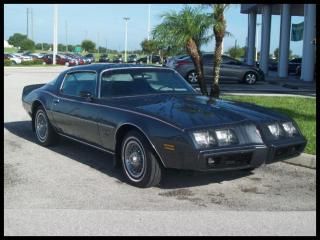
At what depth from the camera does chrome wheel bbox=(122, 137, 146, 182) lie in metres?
5.62

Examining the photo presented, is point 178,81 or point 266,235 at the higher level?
point 178,81

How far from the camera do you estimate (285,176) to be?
247 inches

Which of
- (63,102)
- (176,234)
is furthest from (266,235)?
(63,102)

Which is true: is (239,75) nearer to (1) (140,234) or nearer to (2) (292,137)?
(2) (292,137)

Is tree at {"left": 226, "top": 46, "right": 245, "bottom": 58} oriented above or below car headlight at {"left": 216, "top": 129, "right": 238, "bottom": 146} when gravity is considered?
above

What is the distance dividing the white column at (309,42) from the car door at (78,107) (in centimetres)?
1906

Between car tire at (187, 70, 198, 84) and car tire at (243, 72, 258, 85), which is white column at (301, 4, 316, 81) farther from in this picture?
car tire at (187, 70, 198, 84)

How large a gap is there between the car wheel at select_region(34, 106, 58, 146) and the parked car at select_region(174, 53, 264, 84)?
14.0m

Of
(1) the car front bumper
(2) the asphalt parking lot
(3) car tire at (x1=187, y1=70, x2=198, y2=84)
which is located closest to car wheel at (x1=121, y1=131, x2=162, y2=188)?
(2) the asphalt parking lot

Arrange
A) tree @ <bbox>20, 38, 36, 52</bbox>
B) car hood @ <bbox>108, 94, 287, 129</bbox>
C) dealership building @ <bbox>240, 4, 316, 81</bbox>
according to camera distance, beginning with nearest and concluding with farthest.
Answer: car hood @ <bbox>108, 94, 287, 129</bbox> < dealership building @ <bbox>240, 4, 316, 81</bbox> < tree @ <bbox>20, 38, 36, 52</bbox>

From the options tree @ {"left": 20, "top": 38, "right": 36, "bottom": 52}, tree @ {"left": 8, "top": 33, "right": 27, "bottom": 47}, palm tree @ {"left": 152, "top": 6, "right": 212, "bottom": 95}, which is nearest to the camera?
palm tree @ {"left": 152, "top": 6, "right": 212, "bottom": 95}

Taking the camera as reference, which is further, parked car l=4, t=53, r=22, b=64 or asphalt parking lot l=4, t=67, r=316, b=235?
parked car l=4, t=53, r=22, b=64

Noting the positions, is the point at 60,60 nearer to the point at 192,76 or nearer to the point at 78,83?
the point at 192,76

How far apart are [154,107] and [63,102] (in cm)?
193
